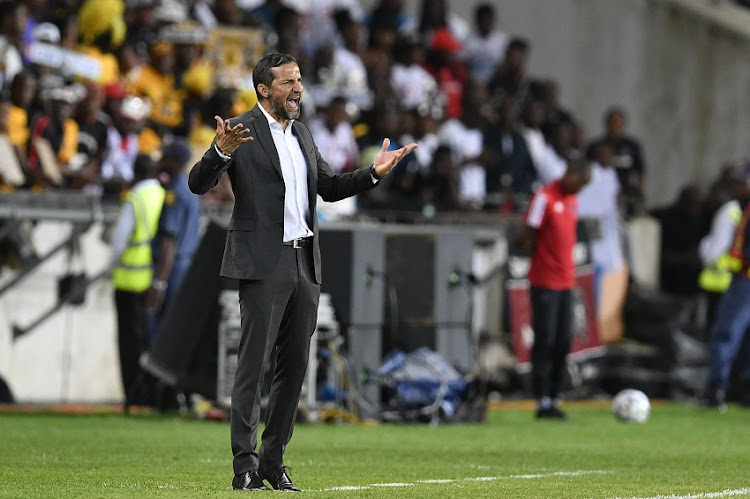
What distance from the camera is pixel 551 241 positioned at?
1535cm

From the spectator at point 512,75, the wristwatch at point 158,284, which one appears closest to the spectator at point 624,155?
the spectator at point 512,75

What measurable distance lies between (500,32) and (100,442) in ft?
54.2

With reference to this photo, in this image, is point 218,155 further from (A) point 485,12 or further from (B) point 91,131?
(A) point 485,12

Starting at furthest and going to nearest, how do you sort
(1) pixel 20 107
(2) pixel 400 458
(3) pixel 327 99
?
(3) pixel 327 99, (1) pixel 20 107, (2) pixel 400 458

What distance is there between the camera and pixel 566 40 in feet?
A: 88.0

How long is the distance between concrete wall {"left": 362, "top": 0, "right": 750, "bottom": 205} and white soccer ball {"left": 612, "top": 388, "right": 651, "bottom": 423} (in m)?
11.0

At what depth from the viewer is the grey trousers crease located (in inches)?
329

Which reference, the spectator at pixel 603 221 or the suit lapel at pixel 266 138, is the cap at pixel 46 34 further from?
the suit lapel at pixel 266 138

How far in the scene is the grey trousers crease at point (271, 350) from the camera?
8.35 m

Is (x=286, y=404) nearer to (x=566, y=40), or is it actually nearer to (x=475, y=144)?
(x=475, y=144)

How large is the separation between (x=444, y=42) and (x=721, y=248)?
6.93 metres

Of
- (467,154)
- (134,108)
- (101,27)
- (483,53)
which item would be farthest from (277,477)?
(483,53)

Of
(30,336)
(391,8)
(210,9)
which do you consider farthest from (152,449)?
(391,8)

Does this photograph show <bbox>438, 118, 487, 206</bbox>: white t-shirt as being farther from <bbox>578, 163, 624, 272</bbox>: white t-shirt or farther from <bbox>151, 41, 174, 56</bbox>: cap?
<bbox>151, 41, 174, 56</bbox>: cap
